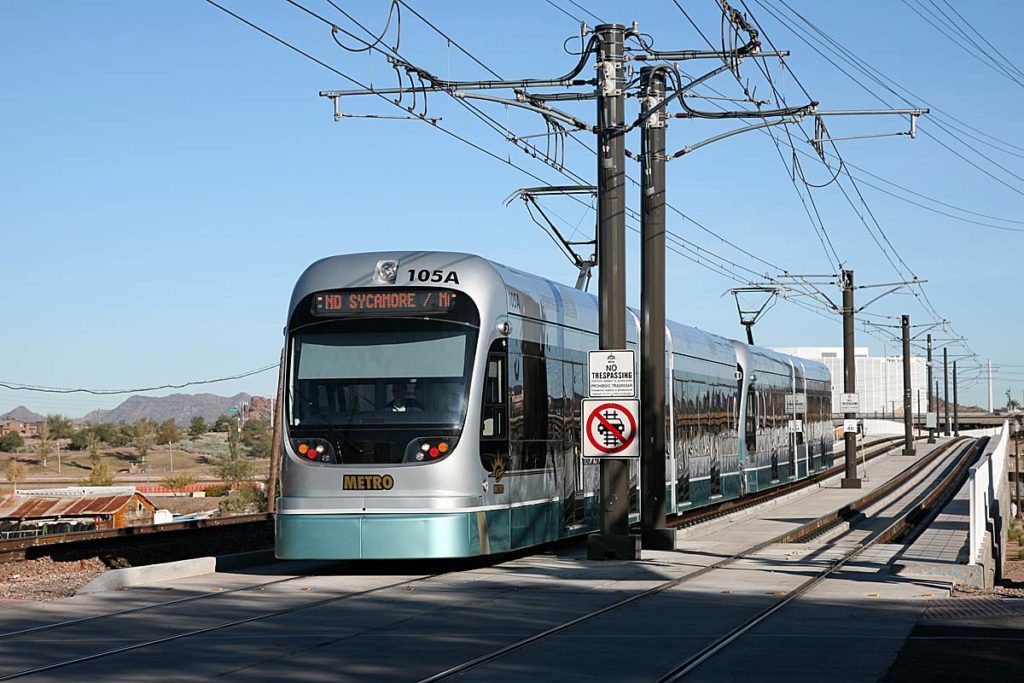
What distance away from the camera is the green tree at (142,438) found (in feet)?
467

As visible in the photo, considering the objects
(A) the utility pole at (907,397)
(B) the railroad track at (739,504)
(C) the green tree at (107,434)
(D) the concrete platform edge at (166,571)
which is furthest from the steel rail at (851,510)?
(C) the green tree at (107,434)

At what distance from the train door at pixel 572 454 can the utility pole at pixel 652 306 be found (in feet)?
4.41

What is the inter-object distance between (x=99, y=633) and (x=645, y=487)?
11468 mm

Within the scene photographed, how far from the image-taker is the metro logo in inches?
674

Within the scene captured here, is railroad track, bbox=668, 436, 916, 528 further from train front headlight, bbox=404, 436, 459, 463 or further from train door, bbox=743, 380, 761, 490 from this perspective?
train front headlight, bbox=404, 436, 459, 463

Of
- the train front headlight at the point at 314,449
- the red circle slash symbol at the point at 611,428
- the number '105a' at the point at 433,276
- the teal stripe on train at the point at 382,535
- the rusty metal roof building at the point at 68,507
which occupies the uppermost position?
the number '105a' at the point at 433,276

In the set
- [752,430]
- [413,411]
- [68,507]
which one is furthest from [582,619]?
[68,507]

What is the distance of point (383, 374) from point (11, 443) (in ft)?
462

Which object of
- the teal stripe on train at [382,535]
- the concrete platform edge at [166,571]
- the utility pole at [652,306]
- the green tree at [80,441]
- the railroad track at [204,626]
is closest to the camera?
the railroad track at [204,626]

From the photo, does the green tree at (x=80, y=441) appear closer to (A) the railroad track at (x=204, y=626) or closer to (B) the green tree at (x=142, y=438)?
(B) the green tree at (x=142, y=438)

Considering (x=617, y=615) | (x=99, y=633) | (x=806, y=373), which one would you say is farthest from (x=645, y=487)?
(x=806, y=373)

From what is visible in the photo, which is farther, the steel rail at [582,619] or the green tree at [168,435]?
the green tree at [168,435]

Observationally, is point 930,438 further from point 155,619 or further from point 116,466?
point 155,619

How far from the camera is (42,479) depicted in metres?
108
